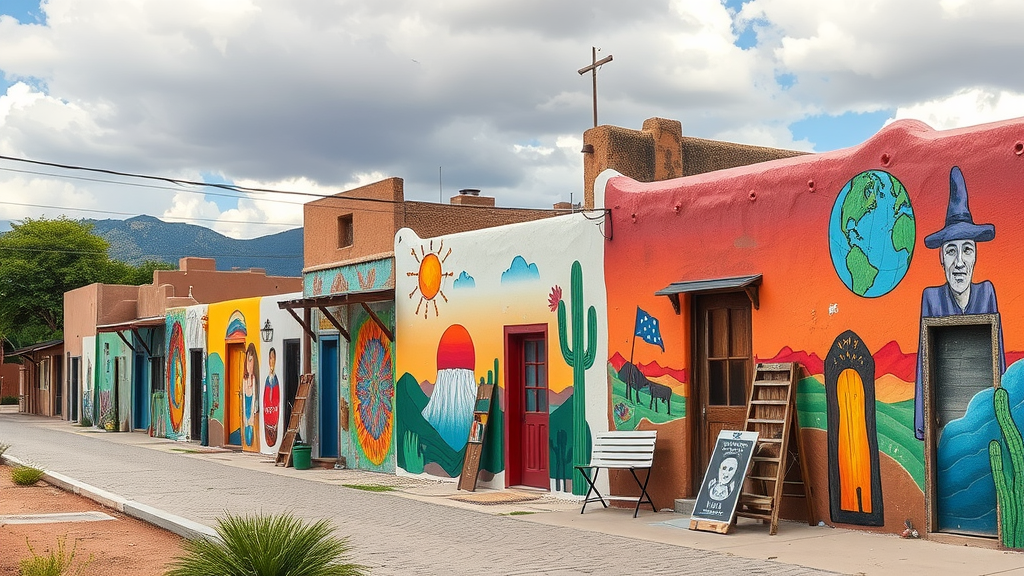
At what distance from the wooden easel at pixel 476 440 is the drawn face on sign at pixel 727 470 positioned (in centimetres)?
521

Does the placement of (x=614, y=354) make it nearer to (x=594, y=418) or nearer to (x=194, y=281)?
(x=594, y=418)

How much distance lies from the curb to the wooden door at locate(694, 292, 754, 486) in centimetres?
569

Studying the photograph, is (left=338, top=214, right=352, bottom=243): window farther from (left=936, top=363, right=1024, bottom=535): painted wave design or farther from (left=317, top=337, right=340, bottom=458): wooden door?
(left=936, top=363, right=1024, bottom=535): painted wave design

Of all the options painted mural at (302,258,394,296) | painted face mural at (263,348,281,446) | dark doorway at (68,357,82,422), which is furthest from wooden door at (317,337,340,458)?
dark doorway at (68,357,82,422)

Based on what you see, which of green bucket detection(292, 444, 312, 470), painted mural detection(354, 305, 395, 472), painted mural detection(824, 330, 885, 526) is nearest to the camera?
painted mural detection(824, 330, 885, 526)

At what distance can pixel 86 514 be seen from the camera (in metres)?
13.2

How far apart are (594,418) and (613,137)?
6.74 meters

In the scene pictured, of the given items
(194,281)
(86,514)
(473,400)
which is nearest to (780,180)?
(473,400)

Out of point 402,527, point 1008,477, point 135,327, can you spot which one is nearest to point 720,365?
point 1008,477

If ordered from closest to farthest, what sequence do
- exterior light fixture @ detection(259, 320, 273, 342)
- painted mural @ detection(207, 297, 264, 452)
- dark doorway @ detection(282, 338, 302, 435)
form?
1. dark doorway @ detection(282, 338, 302, 435)
2. exterior light fixture @ detection(259, 320, 273, 342)
3. painted mural @ detection(207, 297, 264, 452)

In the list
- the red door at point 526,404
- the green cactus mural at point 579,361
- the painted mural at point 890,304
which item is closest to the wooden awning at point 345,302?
the red door at point 526,404

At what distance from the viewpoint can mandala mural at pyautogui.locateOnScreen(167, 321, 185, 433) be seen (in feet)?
95.0

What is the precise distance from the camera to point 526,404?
51.8 ft

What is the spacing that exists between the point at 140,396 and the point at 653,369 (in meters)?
24.0
